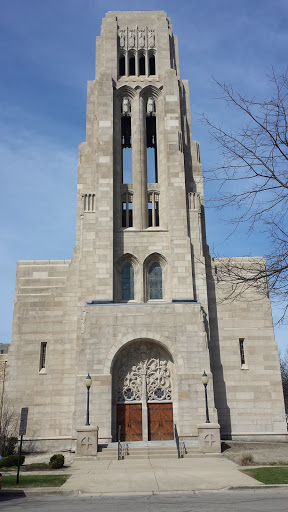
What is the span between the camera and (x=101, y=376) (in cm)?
2394

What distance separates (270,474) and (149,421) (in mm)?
10801

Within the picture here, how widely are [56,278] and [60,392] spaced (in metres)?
7.20

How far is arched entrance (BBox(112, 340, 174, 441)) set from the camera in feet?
79.8

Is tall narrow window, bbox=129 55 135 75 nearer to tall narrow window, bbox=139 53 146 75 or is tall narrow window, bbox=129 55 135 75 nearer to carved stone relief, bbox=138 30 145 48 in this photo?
tall narrow window, bbox=139 53 146 75

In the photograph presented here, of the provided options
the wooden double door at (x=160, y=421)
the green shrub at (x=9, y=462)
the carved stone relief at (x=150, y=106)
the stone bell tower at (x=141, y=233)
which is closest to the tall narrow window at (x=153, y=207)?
the stone bell tower at (x=141, y=233)

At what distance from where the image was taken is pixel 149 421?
965 inches

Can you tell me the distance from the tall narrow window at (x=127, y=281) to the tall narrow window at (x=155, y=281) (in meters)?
1.22

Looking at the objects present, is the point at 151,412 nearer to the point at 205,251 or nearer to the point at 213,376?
the point at 213,376

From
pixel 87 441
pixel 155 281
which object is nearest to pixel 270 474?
pixel 87 441

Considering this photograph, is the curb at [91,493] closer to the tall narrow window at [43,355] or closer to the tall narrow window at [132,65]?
the tall narrow window at [43,355]

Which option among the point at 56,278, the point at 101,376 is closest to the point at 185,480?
the point at 101,376

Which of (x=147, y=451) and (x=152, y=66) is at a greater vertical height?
(x=152, y=66)

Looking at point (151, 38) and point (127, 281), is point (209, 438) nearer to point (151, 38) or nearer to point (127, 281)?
point (127, 281)

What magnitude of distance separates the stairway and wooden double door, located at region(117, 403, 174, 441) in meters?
2.56
